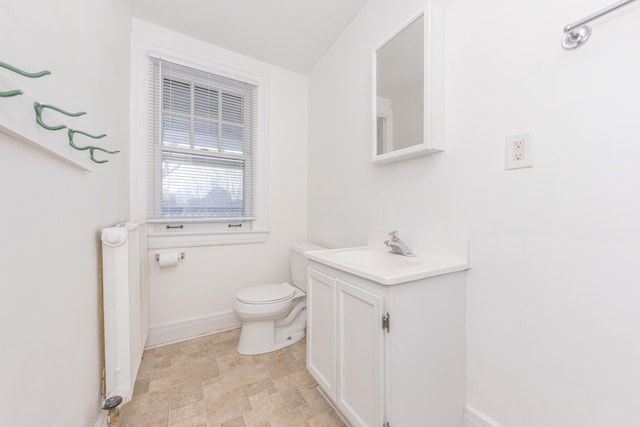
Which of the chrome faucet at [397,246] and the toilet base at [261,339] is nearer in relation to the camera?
the chrome faucet at [397,246]

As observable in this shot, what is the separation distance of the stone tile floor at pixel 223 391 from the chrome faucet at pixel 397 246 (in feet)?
2.93

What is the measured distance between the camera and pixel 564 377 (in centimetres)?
86

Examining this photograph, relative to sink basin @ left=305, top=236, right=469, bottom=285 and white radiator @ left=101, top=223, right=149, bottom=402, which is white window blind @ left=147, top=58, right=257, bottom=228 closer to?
white radiator @ left=101, top=223, right=149, bottom=402

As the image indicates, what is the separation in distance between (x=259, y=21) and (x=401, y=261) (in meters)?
1.98

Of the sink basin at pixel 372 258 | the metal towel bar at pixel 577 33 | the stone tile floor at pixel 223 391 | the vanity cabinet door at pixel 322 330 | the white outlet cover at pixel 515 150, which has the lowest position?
the stone tile floor at pixel 223 391

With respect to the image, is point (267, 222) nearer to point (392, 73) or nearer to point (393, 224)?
point (393, 224)

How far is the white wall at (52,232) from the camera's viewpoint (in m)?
0.53

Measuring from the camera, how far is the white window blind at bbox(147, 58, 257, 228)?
76.3 inches

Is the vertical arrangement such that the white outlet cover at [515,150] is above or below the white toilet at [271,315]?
A: above

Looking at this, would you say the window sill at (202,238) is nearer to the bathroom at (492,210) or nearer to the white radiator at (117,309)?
the bathroom at (492,210)

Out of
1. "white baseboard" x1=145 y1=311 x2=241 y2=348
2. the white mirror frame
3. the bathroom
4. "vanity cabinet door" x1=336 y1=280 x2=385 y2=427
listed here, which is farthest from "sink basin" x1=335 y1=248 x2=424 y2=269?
"white baseboard" x1=145 y1=311 x2=241 y2=348

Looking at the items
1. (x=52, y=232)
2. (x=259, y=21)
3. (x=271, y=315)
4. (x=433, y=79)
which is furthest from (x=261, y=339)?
(x=259, y=21)

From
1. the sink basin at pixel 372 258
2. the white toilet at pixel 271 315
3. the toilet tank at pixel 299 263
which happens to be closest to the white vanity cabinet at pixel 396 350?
the sink basin at pixel 372 258

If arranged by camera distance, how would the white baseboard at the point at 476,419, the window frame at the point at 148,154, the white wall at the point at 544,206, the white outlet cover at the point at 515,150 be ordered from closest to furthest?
the white wall at the point at 544,206, the white outlet cover at the point at 515,150, the white baseboard at the point at 476,419, the window frame at the point at 148,154
